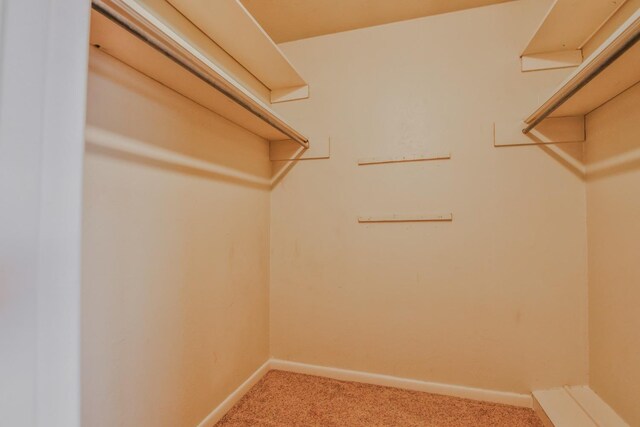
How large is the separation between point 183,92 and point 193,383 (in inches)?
49.7

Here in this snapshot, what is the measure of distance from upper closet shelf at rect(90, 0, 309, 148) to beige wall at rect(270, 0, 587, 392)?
0.79 metres

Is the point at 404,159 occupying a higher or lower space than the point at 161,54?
lower

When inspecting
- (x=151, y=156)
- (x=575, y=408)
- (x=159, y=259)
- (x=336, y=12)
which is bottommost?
(x=575, y=408)

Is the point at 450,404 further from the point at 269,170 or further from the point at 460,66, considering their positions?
the point at 460,66

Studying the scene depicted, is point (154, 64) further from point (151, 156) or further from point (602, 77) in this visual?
point (602, 77)

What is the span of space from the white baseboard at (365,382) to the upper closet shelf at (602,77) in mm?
1476

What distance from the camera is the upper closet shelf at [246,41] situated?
1272 mm

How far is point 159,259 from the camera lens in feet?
3.82

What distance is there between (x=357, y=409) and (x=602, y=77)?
189 cm

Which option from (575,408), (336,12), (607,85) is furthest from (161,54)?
(575,408)

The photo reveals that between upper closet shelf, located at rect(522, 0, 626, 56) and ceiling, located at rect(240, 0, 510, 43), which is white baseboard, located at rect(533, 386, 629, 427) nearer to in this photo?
upper closet shelf, located at rect(522, 0, 626, 56)

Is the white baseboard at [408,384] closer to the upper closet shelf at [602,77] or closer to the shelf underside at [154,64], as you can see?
the upper closet shelf at [602,77]

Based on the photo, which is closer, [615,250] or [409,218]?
[615,250]

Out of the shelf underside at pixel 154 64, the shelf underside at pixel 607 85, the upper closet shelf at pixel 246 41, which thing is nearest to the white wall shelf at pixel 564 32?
the shelf underside at pixel 607 85
